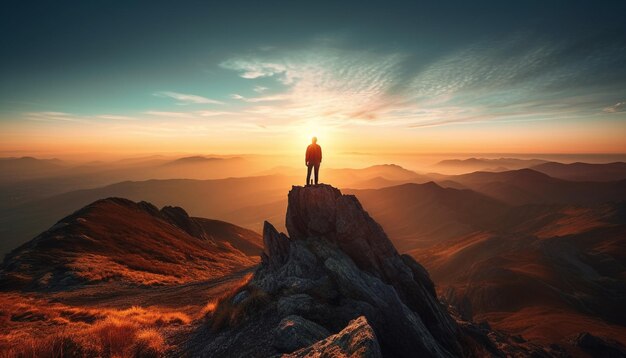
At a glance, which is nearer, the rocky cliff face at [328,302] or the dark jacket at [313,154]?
the rocky cliff face at [328,302]

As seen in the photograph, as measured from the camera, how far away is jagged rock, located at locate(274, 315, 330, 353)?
895cm

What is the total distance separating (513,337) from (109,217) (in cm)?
7157

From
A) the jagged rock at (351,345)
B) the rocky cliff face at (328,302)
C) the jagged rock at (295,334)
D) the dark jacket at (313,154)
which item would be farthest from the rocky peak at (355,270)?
the jagged rock at (351,345)

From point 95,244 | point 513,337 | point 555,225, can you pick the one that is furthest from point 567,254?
point 95,244

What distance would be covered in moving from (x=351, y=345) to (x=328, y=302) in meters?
5.78

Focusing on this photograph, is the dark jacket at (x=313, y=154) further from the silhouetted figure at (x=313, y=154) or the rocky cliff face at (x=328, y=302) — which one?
the rocky cliff face at (x=328, y=302)

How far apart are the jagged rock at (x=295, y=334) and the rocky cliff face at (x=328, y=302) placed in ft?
0.10

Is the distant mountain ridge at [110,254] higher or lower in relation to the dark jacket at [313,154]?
lower

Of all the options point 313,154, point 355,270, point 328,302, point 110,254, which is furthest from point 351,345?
point 110,254

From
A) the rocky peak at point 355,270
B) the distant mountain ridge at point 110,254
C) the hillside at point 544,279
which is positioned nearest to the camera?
the rocky peak at point 355,270

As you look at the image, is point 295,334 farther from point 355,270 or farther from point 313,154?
point 313,154

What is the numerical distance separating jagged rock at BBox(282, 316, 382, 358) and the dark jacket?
14256 millimetres

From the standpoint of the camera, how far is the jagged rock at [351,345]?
680 centimetres

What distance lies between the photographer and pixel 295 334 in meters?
9.19
